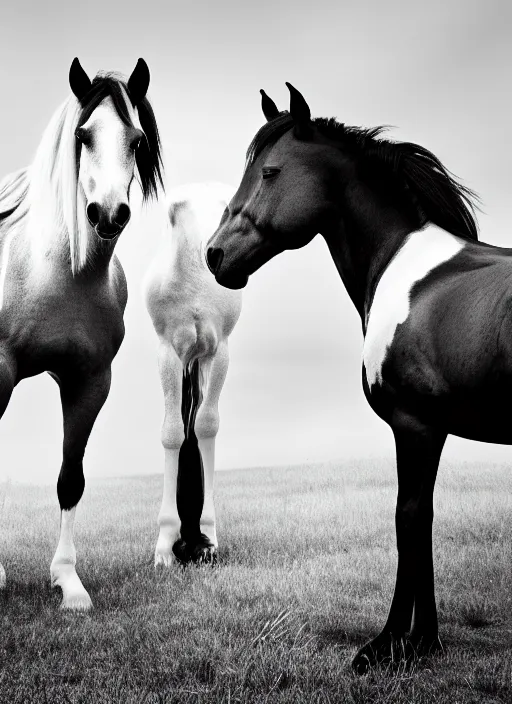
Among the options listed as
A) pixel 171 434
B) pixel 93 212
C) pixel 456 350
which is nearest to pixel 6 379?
pixel 93 212

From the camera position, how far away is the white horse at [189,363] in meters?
6.68

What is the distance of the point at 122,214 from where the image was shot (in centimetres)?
464

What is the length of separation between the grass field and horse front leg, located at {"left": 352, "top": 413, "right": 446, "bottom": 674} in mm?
122

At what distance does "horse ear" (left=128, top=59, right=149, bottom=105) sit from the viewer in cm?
525

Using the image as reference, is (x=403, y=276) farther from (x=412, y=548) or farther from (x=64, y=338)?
(x=64, y=338)

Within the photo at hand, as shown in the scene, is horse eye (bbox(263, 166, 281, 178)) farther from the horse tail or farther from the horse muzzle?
the horse tail

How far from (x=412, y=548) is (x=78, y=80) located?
3796 mm

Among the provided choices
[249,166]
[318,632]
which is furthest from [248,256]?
[318,632]

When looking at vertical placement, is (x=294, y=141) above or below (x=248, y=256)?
above

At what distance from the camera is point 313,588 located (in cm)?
548

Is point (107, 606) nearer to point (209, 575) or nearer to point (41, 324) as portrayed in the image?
point (209, 575)

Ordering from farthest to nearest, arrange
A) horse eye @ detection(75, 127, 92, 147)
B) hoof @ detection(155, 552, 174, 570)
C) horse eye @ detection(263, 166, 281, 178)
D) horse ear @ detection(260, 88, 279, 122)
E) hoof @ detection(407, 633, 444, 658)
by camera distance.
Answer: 1. hoof @ detection(155, 552, 174, 570)
2. horse eye @ detection(75, 127, 92, 147)
3. horse ear @ detection(260, 88, 279, 122)
4. horse eye @ detection(263, 166, 281, 178)
5. hoof @ detection(407, 633, 444, 658)

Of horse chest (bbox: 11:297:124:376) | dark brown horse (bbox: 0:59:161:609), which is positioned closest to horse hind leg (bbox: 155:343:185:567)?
dark brown horse (bbox: 0:59:161:609)

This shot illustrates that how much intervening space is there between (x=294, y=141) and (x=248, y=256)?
2.30 feet
